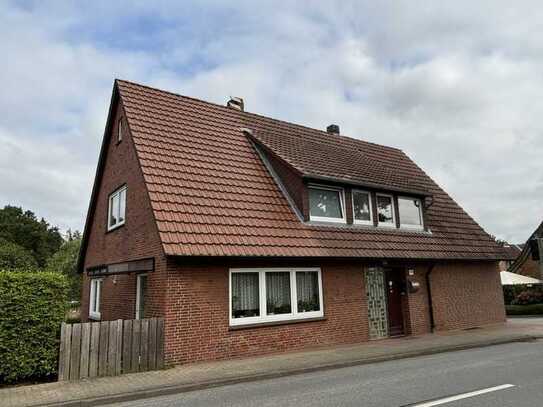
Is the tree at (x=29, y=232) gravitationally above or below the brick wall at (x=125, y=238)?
above

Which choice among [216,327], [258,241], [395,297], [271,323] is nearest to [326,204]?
[258,241]

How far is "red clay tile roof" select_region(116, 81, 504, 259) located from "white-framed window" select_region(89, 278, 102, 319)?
240 inches

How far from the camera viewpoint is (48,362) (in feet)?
28.3

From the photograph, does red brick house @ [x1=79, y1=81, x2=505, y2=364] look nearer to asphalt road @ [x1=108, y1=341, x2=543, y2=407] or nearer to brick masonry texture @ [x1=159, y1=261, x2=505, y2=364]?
brick masonry texture @ [x1=159, y1=261, x2=505, y2=364]

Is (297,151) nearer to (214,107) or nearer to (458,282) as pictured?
(214,107)

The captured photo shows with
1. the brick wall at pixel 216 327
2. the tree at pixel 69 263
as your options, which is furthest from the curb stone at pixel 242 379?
the tree at pixel 69 263

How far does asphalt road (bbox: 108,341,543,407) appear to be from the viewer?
260 inches

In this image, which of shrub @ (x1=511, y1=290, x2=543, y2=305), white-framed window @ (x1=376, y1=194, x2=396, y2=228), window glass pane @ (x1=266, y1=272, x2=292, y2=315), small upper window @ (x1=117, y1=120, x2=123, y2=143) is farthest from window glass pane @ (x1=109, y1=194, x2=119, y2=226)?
shrub @ (x1=511, y1=290, x2=543, y2=305)

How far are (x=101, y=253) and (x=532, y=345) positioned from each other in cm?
1385

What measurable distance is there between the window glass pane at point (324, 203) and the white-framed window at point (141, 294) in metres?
5.29

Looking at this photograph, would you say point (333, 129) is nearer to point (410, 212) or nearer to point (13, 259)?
point (410, 212)

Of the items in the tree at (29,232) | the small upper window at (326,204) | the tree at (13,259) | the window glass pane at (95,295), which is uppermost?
the tree at (29,232)

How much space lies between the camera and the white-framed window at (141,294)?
476 inches

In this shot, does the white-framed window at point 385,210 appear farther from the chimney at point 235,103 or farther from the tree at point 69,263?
the tree at point 69,263
